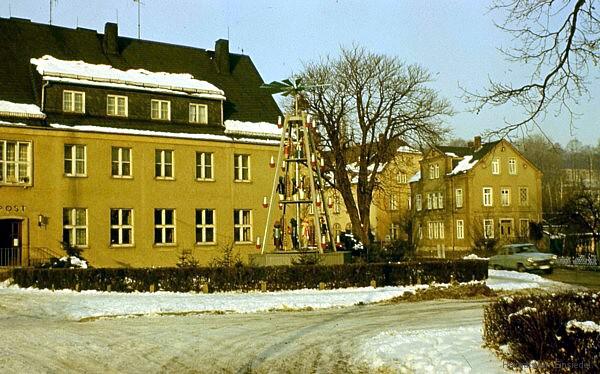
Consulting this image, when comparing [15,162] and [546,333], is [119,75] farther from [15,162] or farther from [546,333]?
[546,333]

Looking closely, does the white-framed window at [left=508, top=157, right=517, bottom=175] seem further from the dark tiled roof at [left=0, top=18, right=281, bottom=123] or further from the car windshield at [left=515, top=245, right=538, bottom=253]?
the dark tiled roof at [left=0, top=18, right=281, bottom=123]

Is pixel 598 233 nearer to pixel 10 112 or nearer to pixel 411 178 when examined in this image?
pixel 10 112

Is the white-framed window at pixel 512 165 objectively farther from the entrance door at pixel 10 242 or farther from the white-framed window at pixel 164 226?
the entrance door at pixel 10 242

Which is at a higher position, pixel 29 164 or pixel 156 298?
pixel 29 164

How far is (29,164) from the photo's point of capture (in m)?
35.4

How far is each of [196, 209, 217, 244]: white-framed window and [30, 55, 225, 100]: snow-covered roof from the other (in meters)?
6.81

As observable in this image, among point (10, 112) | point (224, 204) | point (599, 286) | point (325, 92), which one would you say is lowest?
point (599, 286)

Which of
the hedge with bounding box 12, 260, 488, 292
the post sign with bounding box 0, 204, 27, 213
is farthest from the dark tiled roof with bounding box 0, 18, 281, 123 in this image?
the hedge with bounding box 12, 260, 488, 292

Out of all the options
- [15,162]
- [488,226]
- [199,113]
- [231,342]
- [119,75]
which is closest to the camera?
[231,342]

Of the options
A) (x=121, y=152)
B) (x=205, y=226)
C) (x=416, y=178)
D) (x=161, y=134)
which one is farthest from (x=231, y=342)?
(x=416, y=178)

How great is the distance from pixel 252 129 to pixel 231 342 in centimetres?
3064

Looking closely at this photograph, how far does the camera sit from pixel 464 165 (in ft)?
242

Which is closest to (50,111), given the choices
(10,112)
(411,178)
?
(10,112)

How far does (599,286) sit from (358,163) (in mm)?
22990
